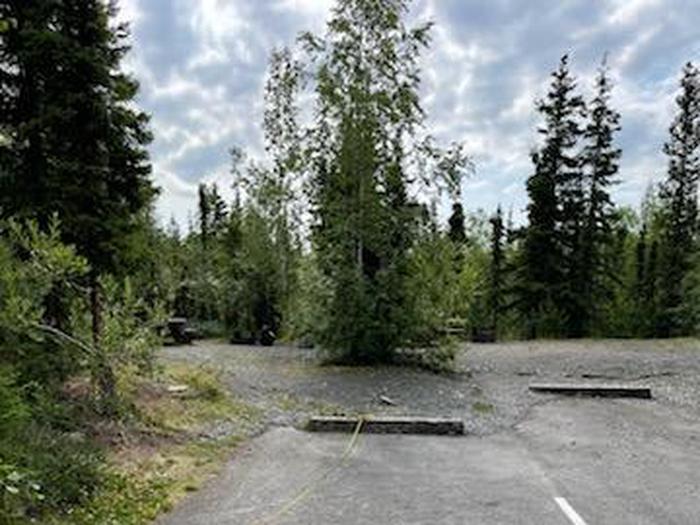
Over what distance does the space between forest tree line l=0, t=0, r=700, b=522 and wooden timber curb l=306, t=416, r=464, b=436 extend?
2821 mm

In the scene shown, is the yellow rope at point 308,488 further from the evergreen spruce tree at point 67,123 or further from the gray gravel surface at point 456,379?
the evergreen spruce tree at point 67,123

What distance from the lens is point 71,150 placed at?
10.5m

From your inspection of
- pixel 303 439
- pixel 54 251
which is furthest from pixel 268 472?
pixel 54 251

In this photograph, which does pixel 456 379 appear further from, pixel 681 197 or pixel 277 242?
pixel 681 197

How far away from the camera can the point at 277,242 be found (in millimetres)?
26984

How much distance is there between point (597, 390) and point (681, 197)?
23.1 metres

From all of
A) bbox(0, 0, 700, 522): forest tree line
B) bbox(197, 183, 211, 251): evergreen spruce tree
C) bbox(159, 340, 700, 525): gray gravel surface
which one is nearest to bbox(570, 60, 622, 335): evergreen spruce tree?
bbox(0, 0, 700, 522): forest tree line

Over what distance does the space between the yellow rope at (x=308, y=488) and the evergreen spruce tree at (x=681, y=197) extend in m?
26.8

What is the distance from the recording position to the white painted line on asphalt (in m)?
6.21

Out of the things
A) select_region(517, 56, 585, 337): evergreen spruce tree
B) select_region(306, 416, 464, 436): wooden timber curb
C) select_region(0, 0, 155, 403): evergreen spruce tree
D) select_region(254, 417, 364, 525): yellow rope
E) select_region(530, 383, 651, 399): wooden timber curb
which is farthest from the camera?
select_region(517, 56, 585, 337): evergreen spruce tree

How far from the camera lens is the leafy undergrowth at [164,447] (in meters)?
6.46

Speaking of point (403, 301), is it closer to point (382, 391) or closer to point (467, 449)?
point (382, 391)

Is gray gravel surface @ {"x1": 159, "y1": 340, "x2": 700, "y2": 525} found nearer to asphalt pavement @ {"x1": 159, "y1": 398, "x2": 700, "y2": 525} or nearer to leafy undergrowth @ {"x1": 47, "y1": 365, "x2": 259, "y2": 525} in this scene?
asphalt pavement @ {"x1": 159, "y1": 398, "x2": 700, "y2": 525}

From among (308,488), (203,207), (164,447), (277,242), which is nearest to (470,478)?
(308,488)
